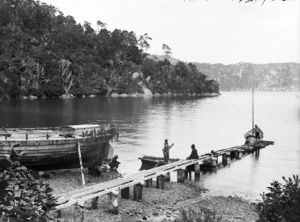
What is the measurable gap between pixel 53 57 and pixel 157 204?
142566 mm

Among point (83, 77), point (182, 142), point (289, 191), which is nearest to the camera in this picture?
point (289, 191)

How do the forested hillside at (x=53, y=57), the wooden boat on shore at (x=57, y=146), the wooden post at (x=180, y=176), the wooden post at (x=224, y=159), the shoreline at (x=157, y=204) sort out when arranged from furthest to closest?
the forested hillside at (x=53, y=57), the wooden post at (x=224, y=159), the wooden post at (x=180, y=176), the wooden boat on shore at (x=57, y=146), the shoreline at (x=157, y=204)

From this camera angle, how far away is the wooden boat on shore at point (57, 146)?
75.0ft

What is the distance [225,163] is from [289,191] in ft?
98.6

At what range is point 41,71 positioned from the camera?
144875 mm

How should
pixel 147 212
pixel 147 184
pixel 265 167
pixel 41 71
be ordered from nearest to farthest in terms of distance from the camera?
pixel 147 212 < pixel 147 184 < pixel 265 167 < pixel 41 71

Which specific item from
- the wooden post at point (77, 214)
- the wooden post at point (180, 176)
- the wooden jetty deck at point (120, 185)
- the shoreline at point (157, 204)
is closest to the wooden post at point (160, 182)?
the wooden jetty deck at point (120, 185)

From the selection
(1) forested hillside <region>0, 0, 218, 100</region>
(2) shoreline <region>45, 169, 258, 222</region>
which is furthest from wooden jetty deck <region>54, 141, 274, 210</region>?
(1) forested hillside <region>0, 0, 218, 100</region>

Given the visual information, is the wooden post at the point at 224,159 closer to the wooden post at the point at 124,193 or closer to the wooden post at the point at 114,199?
the wooden post at the point at 124,193

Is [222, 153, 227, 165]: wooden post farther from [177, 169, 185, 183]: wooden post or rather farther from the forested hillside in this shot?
the forested hillside

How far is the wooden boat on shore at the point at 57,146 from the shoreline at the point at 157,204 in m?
1.15

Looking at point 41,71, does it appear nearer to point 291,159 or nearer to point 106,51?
point 106,51

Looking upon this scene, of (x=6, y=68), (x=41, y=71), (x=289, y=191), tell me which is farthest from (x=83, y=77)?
(x=289, y=191)

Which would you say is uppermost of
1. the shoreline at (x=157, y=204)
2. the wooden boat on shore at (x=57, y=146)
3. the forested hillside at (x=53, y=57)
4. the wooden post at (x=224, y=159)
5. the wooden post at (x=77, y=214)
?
the forested hillside at (x=53, y=57)
